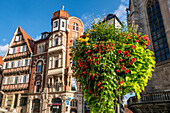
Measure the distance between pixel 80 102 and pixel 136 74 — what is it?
17.9m

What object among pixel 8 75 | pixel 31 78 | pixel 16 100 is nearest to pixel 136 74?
pixel 31 78

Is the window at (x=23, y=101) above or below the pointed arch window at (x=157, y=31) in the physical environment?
below

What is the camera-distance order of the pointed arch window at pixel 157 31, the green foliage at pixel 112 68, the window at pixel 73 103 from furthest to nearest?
the window at pixel 73 103 < the pointed arch window at pixel 157 31 < the green foliage at pixel 112 68

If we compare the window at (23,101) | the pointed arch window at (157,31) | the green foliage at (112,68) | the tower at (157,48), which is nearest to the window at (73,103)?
the tower at (157,48)

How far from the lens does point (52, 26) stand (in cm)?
3262

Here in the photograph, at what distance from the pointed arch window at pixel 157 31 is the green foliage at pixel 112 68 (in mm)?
10724

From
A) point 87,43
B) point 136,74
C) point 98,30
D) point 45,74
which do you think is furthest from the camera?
point 45,74

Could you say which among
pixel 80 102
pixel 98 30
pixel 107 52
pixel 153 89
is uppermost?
pixel 98 30

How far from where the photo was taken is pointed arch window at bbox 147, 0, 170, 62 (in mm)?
20234

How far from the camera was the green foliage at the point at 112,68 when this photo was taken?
9.77 meters

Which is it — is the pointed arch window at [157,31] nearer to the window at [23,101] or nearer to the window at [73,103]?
the window at [73,103]

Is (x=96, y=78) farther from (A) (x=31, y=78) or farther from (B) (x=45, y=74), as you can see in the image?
(A) (x=31, y=78)

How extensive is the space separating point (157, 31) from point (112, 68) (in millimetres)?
14932

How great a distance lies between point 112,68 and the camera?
10.0 m
